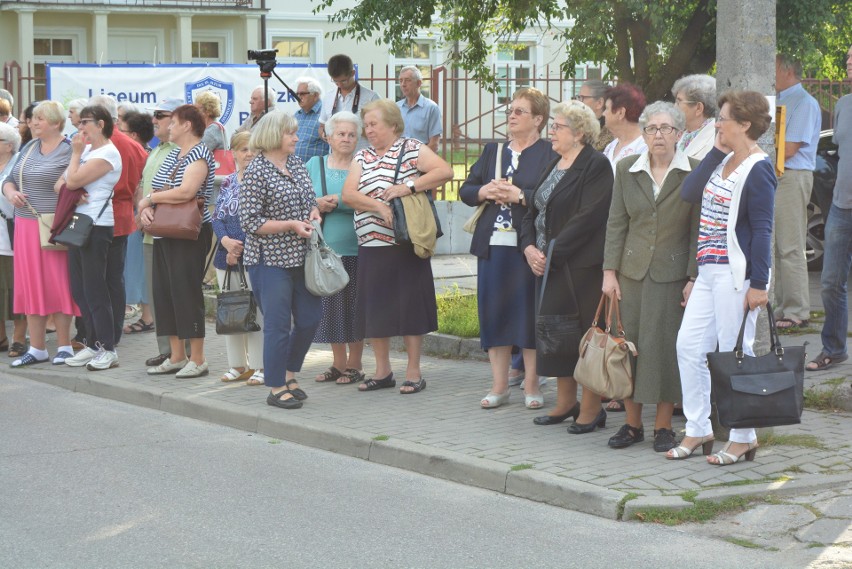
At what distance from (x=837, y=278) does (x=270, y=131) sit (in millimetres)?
3973

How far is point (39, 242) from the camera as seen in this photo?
10711 millimetres

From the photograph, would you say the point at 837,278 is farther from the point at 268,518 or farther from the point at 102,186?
the point at 102,186

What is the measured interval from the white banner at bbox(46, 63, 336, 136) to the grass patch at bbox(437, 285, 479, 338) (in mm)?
6156

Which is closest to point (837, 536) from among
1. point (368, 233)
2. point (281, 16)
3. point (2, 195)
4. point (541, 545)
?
point (541, 545)

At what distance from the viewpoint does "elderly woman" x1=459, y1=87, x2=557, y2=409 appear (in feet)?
26.9

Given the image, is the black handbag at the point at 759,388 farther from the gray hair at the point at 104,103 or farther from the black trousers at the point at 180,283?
the gray hair at the point at 104,103

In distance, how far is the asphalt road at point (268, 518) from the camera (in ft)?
18.0

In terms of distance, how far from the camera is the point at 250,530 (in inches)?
233

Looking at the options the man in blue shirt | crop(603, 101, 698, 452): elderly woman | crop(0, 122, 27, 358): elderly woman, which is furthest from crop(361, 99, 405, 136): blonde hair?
crop(0, 122, 27, 358): elderly woman

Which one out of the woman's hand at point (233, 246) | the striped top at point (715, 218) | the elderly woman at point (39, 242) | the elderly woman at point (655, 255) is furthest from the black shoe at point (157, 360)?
the striped top at point (715, 218)

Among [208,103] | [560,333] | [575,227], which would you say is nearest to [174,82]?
[208,103]

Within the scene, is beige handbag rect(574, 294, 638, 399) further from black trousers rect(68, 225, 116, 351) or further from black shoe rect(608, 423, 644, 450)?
black trousers rect(68, 225, 116, 351)

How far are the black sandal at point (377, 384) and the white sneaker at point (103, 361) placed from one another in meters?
2.40

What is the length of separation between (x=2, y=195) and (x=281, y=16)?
28226mm
